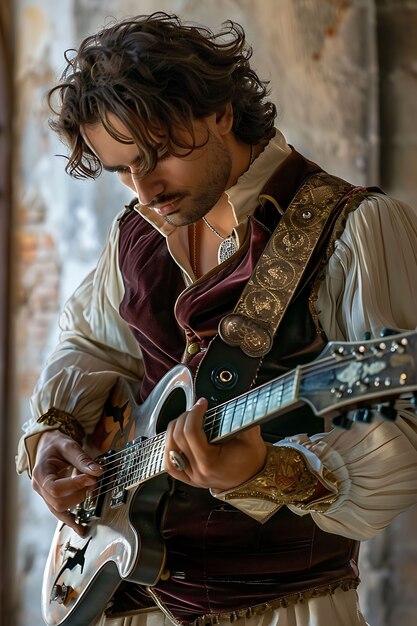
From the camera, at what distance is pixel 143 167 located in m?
1.96

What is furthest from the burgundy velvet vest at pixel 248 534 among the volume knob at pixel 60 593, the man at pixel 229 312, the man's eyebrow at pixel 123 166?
the man's eyebrow at pixel 123 166

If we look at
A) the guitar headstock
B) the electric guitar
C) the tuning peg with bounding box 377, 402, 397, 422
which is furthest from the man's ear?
the tuning peg with bounding box 377, 402, 397, 422

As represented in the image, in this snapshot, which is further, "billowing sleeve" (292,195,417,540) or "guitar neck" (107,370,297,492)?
"billowing sleeve" (292,195,417,540)

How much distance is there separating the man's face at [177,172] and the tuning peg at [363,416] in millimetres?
719

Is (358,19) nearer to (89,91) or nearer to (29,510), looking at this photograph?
(89,91)

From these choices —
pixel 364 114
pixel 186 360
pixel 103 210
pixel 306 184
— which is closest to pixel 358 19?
pixel 364 114

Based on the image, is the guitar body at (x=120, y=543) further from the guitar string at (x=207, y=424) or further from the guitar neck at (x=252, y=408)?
the guitar neck at (x=252, y=408)

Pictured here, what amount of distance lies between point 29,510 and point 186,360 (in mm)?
2312

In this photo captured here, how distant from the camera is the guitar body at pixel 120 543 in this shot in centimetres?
192

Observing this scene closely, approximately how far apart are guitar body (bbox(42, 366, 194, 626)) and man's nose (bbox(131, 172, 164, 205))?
31 centimetres

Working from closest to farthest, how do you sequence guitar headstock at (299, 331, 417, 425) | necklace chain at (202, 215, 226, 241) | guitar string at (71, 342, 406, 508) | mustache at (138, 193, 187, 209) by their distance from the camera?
guitar headstock at (299, 331, 417, 425)
guitar string at (71, 342, 406, 508)
mustache at (138, 193, 187, 209)
necklace chain at (202, 215, 226, 241)

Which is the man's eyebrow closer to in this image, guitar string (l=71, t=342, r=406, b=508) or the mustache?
the mustache

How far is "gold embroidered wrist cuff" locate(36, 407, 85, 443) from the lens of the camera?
2252 millimetres

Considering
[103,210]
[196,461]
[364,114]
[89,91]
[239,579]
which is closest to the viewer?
[196,461]
